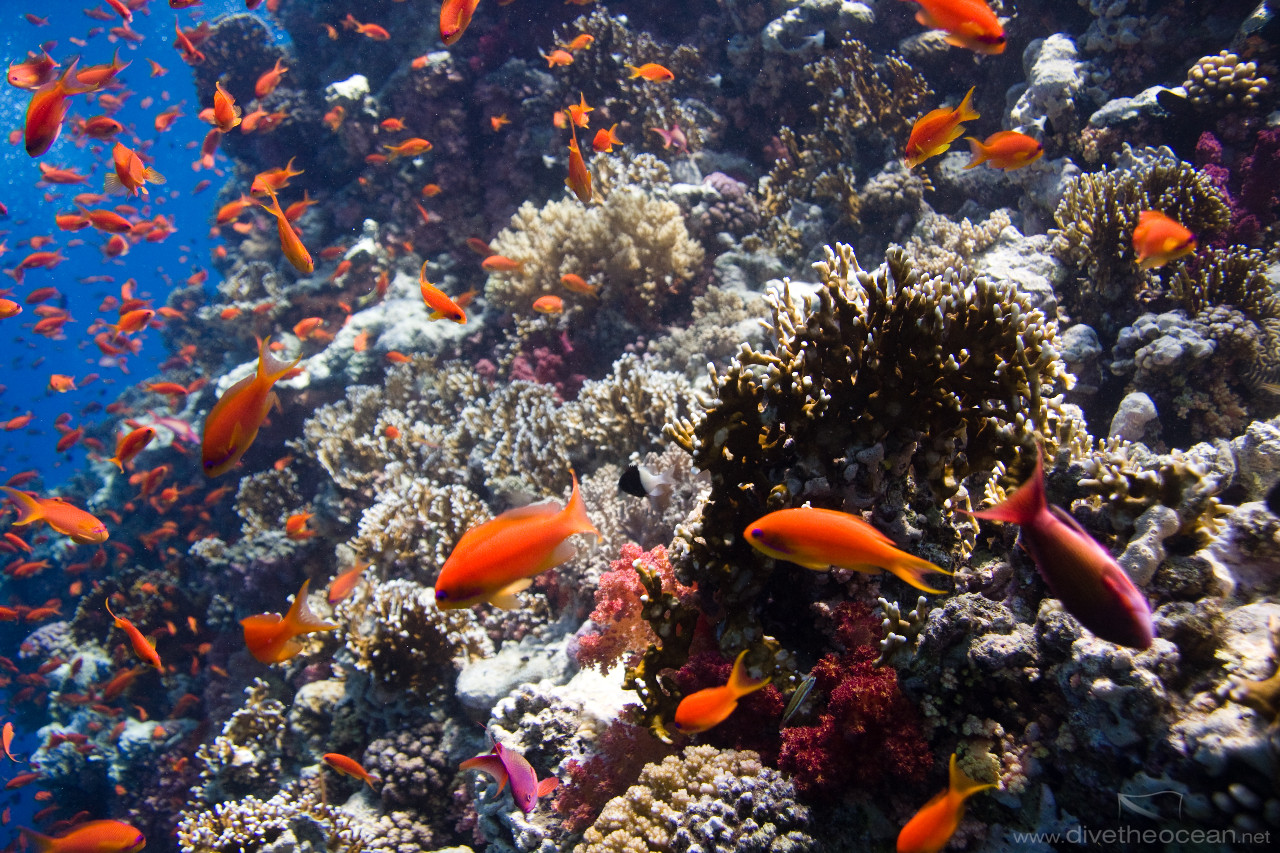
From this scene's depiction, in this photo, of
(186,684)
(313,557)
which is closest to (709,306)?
(313,557)

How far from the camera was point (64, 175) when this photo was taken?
969cm

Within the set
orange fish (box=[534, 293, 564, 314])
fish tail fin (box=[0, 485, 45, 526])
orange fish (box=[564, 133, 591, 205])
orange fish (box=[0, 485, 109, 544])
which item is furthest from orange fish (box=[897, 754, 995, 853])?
fish tail fin (box=[0, 485, 45, 526])

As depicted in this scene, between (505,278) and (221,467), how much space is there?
5.58 metres

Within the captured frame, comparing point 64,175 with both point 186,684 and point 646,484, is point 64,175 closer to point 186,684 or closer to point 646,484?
point 186,684

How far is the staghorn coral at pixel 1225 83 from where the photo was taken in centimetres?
537

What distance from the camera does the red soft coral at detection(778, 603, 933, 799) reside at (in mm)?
2174

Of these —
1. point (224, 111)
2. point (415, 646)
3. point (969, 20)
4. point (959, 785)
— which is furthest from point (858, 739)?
point (224, 111)

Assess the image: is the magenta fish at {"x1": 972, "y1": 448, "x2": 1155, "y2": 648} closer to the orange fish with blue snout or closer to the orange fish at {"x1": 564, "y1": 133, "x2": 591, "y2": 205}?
the orange fish with blue snout

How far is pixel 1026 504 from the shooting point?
162 centimetres

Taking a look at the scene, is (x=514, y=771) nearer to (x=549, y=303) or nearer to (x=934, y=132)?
(x=549, y=303)

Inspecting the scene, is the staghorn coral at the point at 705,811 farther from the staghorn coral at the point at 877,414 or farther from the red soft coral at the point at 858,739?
the staghorn coral at the point at 877,414

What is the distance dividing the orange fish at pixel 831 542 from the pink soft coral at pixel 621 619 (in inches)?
65.2

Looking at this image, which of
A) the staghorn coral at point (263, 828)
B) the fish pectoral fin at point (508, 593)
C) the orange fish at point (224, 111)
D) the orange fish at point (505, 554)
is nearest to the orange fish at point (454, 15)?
the orange fish at point (505, 554)

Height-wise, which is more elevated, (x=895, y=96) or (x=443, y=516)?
(x=895, y=96)
